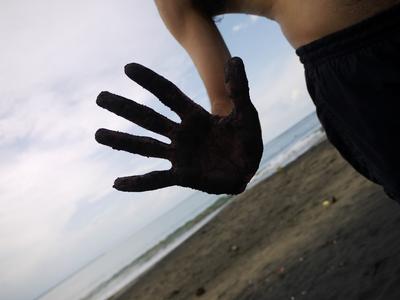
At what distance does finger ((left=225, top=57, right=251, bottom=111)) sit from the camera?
1289mm

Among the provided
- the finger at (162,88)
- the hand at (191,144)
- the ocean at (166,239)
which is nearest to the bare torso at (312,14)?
the hand at (191,144)

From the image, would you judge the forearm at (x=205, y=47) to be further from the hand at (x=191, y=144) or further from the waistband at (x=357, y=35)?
the waistband at (x=357, y=35)

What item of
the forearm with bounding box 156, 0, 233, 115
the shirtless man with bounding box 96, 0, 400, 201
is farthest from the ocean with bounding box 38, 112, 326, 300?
the shirtless man with bounding box 96, 0, 400, 201

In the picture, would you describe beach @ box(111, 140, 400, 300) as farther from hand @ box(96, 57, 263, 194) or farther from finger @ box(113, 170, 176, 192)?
finger @ box(113, 170, 176, 192)

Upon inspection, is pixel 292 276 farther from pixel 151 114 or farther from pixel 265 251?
pixel 151 114

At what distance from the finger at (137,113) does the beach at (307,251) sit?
11.9 ft

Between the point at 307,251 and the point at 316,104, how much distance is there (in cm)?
616

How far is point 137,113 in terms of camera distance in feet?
4.61

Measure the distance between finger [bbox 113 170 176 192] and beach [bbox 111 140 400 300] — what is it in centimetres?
352

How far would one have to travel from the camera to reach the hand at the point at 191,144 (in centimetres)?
139

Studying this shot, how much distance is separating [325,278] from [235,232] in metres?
8.86

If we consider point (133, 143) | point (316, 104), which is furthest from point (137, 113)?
point (316, 104)

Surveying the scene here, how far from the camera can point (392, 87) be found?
1168 mm

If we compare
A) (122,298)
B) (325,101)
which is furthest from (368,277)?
(122,298)
